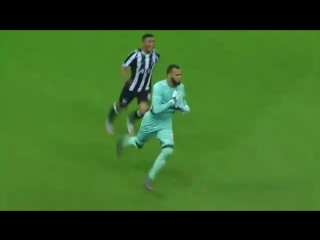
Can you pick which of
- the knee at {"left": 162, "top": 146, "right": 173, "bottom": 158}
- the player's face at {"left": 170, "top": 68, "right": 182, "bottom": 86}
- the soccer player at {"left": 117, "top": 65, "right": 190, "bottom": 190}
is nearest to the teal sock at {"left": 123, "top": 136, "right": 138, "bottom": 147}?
the soccer player at {"left": 117, "top": 65, "right": 190, "bottom": 190}

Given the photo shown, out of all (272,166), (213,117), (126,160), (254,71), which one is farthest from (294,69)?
(126,160)

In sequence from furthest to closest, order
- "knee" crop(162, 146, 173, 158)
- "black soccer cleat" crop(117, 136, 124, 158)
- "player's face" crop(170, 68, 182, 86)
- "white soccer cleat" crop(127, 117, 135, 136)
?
1. "white soccer cleat" crop(127, 117, 135, 136)
2. "black soccer cleat" crop(117, 136, 124, 158)
3. "knee" crop(162, 146, 173, 158)
4. "player's face" crop(170, 68, 182, 86)

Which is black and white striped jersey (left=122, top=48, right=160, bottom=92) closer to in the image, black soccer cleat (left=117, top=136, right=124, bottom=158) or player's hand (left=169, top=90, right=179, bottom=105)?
black soccer cleat (left=117, top=136, right=124, bottom=158)

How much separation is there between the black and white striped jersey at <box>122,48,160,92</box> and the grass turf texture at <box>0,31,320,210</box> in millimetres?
1183

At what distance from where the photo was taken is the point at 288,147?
581 inches

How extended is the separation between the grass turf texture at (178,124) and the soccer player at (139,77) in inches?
25.0

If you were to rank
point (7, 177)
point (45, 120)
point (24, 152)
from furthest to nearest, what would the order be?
point (45, 120) < point (24, 152) < point (7, 177)

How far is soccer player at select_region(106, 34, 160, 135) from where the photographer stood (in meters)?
14.1

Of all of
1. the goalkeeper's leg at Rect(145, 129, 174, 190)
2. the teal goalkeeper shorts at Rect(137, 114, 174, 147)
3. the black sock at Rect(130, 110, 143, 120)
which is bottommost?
the goalkeeper's leg at Rect(145, 129, 174, 190)

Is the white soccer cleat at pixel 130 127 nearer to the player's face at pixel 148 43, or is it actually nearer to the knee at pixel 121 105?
the knee at pixel 121 105

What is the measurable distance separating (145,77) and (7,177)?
10.4 ft

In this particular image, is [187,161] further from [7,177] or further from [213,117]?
[7,177]

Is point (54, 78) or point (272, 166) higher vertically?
point (54, 78)

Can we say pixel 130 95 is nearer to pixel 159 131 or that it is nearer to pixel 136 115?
pixel 136 115
